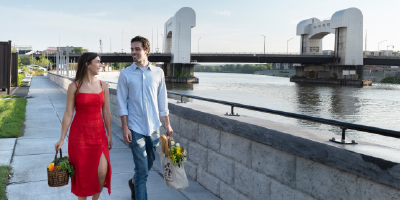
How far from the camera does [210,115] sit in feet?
16.3

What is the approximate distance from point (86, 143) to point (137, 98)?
2.31 feet

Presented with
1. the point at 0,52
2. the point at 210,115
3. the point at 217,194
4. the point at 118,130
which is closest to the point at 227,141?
the point at 210,115

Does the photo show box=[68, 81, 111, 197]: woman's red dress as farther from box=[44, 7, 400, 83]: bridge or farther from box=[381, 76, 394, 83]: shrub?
box=[381, 76, 394, 83]: shrub

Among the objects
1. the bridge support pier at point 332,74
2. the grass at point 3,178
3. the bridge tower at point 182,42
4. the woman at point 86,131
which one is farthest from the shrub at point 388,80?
the woman at point 86,131

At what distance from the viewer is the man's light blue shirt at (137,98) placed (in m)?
3.97

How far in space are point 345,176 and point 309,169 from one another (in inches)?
16.2

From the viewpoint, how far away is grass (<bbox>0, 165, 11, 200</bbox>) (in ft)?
15.4

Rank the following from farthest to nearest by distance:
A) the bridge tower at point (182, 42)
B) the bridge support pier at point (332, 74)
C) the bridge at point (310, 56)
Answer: the bridge support pier at point (332, 74), the bridge at point (310, 56), the bridge tower at point (182, 42)

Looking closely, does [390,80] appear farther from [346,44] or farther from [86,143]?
[86,143]

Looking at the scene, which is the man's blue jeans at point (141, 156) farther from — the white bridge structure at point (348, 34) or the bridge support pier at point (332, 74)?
the white bridge structure at point (348, 34)

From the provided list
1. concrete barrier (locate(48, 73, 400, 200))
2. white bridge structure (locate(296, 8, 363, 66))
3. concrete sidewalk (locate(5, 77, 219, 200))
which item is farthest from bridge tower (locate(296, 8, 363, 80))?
concrete barrier (locate(48, 73, 400, 200))

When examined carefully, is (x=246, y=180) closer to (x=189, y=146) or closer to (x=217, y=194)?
(x=217, y=194)

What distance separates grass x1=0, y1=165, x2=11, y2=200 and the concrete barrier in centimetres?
261

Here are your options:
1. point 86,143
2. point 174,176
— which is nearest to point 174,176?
point 174,176
